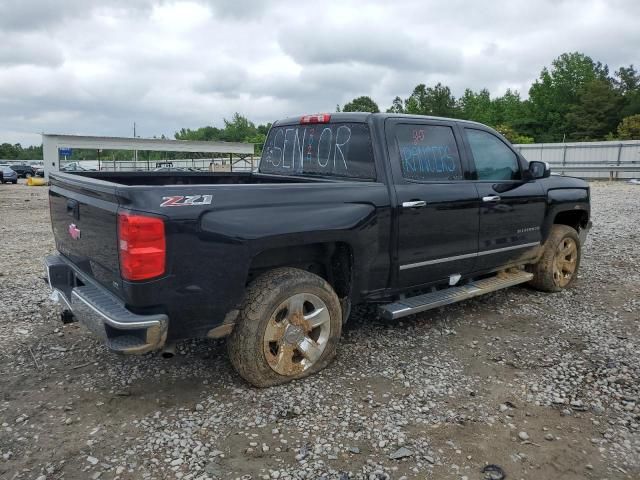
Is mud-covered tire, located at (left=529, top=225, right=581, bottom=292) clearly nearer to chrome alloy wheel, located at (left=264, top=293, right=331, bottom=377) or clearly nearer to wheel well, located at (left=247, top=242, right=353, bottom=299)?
wheel well, located at (left=247, top=242, right=353, bottom=299)

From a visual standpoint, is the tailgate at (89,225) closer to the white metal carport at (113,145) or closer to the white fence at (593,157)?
the white fence at (593,157)

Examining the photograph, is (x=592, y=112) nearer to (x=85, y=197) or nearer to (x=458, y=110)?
(x=458, y=110)

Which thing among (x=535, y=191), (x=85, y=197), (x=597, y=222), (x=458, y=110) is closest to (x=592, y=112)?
(x=458, y=110)

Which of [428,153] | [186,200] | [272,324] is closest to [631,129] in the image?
[428,153]

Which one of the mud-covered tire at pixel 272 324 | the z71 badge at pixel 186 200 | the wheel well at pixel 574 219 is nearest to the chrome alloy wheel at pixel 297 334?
the mud-covered tire at pixel 272 324

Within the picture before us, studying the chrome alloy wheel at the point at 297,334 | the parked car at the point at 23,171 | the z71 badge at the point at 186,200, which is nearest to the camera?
the z71 badge at the point at 186,200

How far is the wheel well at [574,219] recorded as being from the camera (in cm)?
607

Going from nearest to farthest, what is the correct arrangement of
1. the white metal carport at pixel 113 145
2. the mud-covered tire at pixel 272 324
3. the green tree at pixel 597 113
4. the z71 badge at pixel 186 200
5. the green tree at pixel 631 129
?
the z71 badge at pixel 186 200, the mud-covered tire at pixel 272 324, the white metal carport at pixel 113 145, the green tree at pixel 631 129, the green tree at pixel 597 113

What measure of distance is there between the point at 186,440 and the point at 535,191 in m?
4.13

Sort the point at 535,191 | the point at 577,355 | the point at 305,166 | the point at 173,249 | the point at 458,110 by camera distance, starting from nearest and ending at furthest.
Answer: the point at 173,249, the point at 577,355, the point at 305,166, the point at 535,191, the point at 458,110

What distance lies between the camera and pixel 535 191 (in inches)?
207

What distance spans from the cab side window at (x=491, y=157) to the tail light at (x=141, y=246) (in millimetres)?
3101

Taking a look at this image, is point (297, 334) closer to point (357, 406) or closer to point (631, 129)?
point (357, 406)

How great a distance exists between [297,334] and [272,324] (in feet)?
0.75
